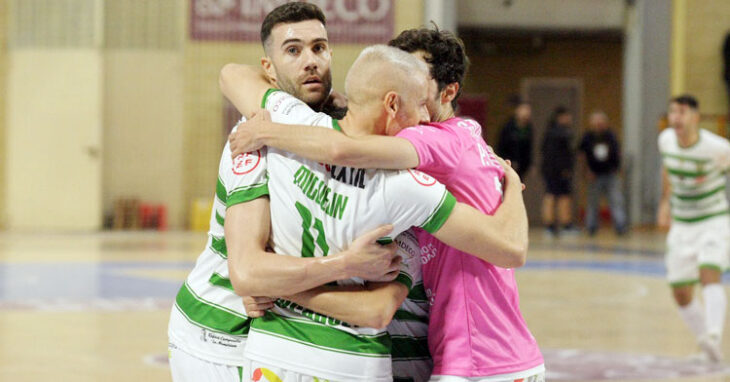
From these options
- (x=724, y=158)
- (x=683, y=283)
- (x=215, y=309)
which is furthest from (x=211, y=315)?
(x=724, y=158)

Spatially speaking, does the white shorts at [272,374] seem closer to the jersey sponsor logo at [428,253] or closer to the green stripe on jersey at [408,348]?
the green stripe on jersey at [408,348]

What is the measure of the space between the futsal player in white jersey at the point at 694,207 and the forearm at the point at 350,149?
586 cm

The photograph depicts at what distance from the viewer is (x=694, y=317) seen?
26.4ft

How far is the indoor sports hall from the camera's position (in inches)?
704

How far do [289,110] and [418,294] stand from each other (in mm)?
643

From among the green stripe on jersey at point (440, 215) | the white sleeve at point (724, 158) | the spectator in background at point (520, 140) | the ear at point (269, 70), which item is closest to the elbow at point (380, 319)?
the green stripe on jersey at point (440, 215)

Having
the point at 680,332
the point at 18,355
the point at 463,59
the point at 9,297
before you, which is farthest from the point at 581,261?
the point at 463,59

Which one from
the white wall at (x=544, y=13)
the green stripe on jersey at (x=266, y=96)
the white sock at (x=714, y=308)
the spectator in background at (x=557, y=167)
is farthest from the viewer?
the white wall at (x=544, y=13)

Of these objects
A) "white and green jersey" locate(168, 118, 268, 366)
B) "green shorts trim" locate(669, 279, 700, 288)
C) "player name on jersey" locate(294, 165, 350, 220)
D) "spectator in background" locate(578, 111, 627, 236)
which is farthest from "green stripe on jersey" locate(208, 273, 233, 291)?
"spectator in background" locate(578, 111, 627, 236)

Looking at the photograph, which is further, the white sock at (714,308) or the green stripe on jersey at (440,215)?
the white sock at (714,308)

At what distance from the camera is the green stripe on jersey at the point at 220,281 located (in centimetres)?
331

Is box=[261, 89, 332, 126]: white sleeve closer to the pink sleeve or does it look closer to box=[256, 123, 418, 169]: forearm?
box=[256, 123, 418, 169]: forearm

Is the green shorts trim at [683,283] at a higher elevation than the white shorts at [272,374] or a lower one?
lower

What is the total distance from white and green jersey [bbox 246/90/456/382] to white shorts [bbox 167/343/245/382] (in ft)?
1.26
